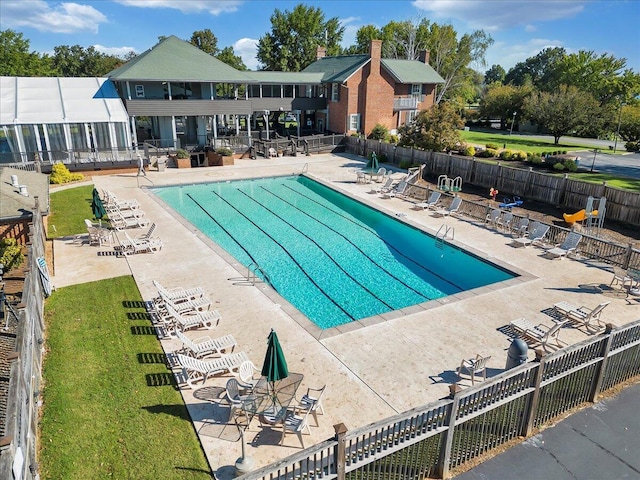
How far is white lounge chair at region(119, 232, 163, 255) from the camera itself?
1562 cm

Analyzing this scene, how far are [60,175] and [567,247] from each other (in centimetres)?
2670

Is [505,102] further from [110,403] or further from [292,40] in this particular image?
[110,403]

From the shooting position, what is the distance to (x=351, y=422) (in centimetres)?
783

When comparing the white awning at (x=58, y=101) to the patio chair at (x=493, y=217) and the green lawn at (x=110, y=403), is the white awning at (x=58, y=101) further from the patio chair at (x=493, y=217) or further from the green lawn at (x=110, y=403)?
the patio chair at (x=493, y=217)

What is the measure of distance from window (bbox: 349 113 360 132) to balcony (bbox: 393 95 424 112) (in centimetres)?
468

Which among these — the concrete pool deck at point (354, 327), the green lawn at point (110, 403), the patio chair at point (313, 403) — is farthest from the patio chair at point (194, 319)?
the patio chair at point (313, 403)

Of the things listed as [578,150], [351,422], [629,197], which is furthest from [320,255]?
[578,150]

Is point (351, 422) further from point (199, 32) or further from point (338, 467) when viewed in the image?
point (199, 32)

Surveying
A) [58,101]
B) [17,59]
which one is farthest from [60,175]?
[17,59]

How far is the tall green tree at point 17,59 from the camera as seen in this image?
174ft

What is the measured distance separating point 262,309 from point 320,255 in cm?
602

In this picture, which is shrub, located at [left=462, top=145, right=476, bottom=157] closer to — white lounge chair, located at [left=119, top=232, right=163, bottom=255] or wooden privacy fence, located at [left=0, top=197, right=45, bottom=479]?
white lounge chair, located at [left=119, top=232, right=163, bottom=255]

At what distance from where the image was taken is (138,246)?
51.0 feet

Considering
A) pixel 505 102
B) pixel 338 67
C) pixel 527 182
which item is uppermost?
pixel 338 67
